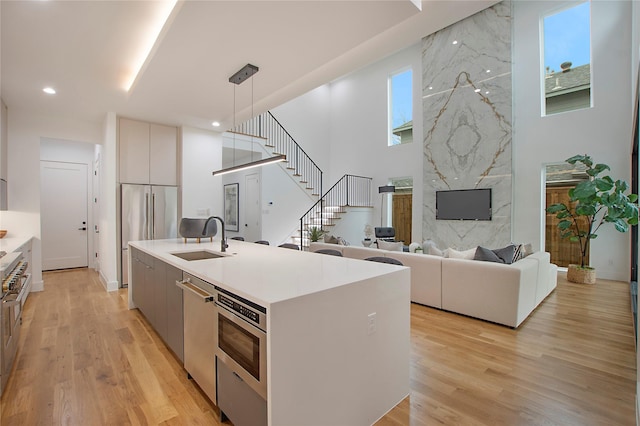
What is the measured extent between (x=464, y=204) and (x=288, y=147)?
204 inches

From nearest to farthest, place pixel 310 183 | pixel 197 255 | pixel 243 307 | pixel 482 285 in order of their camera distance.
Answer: pixel 243 307, pixel 197 255, pixel 482 285, pixel 310 183

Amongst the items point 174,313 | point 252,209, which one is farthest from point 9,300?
point 252,209

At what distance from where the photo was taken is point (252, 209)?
27.4 feet

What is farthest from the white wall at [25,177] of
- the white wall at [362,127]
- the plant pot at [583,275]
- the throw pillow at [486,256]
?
the plant pot at [583,275]

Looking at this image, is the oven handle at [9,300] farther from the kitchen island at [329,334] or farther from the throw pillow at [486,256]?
the throw pillow at [486,256]

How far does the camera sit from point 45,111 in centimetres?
472

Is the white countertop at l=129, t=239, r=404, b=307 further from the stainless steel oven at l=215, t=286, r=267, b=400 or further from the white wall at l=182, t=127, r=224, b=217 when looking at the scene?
the white wall at l=182, t=127, r=224, b=217

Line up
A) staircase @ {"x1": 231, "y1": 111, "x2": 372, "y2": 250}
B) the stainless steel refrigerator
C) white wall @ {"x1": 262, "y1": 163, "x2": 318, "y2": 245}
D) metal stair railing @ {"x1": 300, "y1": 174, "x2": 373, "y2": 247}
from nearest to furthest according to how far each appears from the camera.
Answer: the stainless steel refrigerator → white wall @ {"x1": 262, "y1": 163, "x2": 318, "y2": 245} → staircase @ {"x1": 231, "y1": 111, "x2": 372, "y2": 250} → metal stair railing @ {"x1": 300, "y1": 174, "x2": 373, "y2": 247}

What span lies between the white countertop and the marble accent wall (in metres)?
5.75

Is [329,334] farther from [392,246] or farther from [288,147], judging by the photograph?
[288,147]

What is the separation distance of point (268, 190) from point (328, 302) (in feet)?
22.5

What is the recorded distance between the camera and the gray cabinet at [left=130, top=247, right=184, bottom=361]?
2389 mm

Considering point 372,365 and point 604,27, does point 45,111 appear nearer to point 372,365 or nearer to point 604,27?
point 372,365

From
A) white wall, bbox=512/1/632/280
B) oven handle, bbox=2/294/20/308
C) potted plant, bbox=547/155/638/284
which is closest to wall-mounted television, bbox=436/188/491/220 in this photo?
white wall, bbox=512/1/632/280
